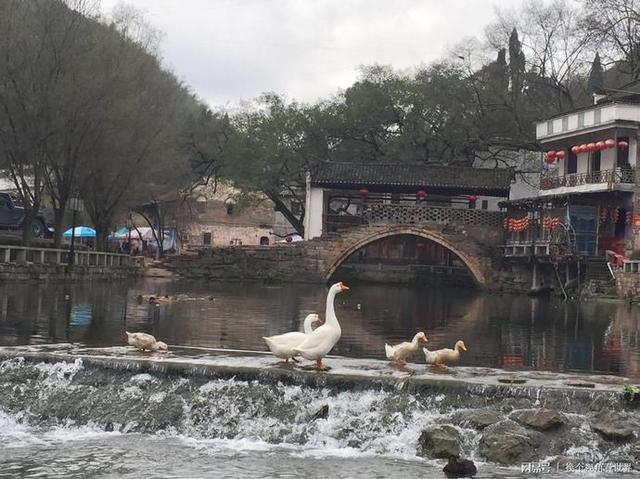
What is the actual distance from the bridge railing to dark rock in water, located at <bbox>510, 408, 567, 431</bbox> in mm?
34673

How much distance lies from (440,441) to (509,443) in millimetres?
820

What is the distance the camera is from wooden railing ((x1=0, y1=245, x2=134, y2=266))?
3212 centimetres

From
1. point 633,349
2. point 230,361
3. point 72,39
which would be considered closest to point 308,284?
point 72,39

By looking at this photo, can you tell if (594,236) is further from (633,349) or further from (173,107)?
(173,107)

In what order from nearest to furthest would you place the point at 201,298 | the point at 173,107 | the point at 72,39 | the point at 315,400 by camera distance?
the point at 315,400 < the point at 201,298 < the point at 72,39 < the point at 173,107

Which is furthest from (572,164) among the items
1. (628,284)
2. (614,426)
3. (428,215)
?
(614,426)

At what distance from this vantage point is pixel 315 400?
38.8 ft

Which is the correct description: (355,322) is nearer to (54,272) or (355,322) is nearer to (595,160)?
(54,272)

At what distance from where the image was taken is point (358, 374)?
12211mm

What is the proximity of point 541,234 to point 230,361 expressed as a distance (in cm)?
3076

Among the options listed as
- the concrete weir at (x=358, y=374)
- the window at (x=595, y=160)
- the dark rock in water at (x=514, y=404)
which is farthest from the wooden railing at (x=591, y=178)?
the dark rock in water at (x=514, y=404)

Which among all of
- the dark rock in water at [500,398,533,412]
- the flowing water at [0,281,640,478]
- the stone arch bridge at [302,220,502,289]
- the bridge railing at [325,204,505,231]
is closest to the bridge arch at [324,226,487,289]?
the stone arch bridge at [302,220,502,289]

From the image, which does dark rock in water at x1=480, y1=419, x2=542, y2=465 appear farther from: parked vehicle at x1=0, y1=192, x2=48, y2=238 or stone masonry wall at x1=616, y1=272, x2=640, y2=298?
parked vehicle at x1=0, y1=192, x2=48, y2=238

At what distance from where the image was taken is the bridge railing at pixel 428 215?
45594 millimetres
